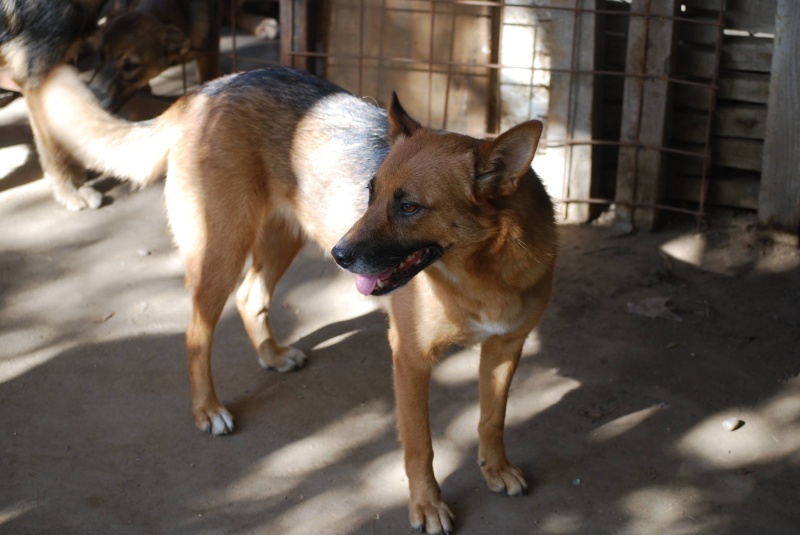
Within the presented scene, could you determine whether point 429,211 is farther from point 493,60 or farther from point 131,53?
point 131,53

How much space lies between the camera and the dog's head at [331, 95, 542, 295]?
298cm

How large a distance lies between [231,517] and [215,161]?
1534 mm

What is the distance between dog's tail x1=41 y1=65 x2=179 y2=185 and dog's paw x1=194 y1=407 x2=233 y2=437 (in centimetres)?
115

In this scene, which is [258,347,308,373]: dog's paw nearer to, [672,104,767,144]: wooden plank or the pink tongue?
the pink tongue

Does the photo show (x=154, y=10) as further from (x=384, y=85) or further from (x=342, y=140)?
(x=342, y=140)

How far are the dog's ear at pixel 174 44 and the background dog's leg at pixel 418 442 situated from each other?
3.65 meters

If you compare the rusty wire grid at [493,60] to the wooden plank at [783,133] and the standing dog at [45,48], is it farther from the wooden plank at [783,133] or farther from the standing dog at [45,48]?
the standing dog at [45,48]

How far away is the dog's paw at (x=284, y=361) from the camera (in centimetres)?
450

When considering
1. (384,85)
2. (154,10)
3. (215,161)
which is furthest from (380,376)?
(154,10)

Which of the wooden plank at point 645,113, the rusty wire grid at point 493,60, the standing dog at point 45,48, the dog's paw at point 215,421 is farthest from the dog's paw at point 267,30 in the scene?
the dog's paw at point 215,421

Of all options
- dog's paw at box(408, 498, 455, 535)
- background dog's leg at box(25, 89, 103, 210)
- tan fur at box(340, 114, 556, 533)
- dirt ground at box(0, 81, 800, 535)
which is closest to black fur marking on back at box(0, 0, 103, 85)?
background dog's leg at box(25, 89, 103, 210)

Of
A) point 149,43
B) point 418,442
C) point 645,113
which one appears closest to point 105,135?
point 418,442

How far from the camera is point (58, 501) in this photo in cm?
354

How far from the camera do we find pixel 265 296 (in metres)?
4.48
